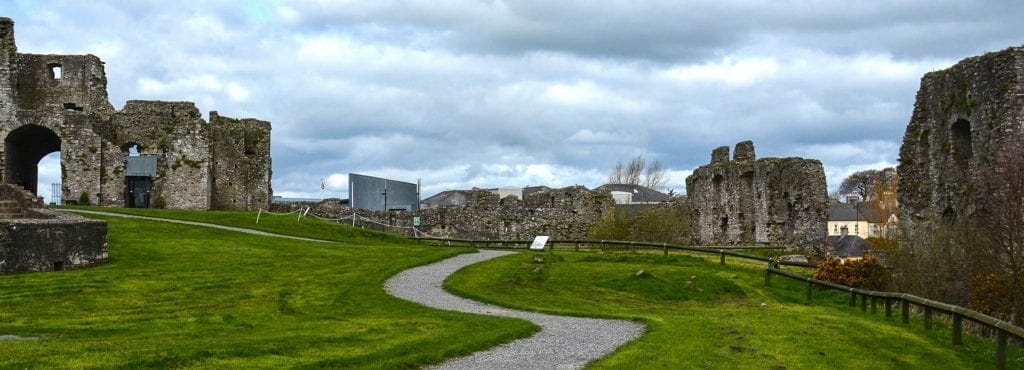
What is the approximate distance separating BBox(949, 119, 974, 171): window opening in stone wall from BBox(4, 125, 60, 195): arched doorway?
45.5 metres

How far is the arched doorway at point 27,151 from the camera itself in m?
50.8

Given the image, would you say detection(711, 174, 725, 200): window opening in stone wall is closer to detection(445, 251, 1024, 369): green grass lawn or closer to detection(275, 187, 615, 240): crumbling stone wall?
detection(275, 187, 615, 240): crumbling stone wall

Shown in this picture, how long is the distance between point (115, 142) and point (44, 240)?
27025 millimetres

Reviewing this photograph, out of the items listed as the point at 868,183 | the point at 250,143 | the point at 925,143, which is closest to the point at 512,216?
the point at 250,143

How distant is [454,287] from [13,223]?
12.6 meters

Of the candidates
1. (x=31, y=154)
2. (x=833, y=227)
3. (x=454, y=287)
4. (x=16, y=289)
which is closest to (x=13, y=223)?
(x=16, y=289)

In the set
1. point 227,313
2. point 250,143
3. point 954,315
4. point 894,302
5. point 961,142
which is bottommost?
point 894,302

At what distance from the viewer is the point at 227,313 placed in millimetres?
19516

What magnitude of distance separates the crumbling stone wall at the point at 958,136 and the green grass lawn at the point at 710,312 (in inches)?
189

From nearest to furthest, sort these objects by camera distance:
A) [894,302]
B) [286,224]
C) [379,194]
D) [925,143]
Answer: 1. [894,302]
2. [925,143]
3. [286,224]
4. [379,194]

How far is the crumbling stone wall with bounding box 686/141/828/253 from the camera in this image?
4147 cm

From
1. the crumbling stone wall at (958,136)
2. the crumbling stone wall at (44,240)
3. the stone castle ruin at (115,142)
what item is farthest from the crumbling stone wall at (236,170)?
the crumbling stone wall at (958,136)

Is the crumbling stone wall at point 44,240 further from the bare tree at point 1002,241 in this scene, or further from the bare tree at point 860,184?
the bare tree at point 860,184

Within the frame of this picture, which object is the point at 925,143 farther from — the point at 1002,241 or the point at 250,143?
the point at 250,143
